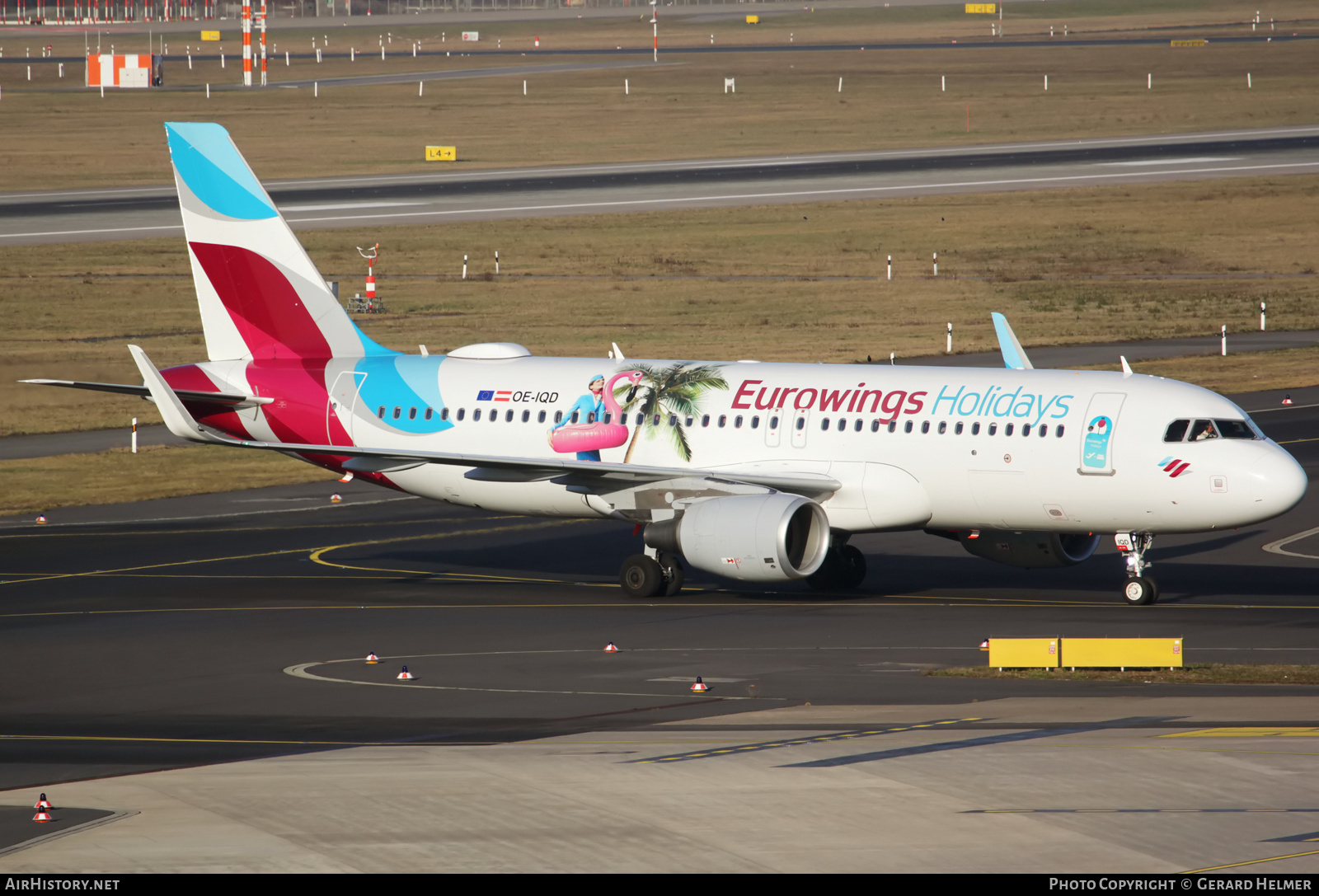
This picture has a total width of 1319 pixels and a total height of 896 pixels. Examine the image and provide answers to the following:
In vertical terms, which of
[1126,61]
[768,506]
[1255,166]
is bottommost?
[768,506]

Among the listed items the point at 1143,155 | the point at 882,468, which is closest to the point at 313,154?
the point at 1143,155

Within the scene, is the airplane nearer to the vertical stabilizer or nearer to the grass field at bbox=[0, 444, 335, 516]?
the vertical stabilizer

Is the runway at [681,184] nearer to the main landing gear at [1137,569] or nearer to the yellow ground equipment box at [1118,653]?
the main landing gear at [1137,569]

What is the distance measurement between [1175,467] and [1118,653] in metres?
6.05

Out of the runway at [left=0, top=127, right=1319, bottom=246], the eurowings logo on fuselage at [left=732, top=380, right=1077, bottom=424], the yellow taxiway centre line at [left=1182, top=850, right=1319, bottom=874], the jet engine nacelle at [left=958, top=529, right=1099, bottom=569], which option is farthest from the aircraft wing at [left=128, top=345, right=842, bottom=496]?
the runway at [left=0, top=127, right=1319, bottom=246]

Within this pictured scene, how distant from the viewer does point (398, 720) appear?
30094 mm

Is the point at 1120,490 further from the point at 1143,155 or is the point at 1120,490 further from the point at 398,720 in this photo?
the point at 1143,155

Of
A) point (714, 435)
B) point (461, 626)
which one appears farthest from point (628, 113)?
point (461, 626)

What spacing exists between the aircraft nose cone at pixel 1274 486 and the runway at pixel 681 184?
73727mm

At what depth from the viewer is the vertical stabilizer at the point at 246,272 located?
4650 cm

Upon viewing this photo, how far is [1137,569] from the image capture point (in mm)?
40188

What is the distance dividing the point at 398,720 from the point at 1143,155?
11050cm

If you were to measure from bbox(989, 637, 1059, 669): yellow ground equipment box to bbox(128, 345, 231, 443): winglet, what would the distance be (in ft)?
58.5
